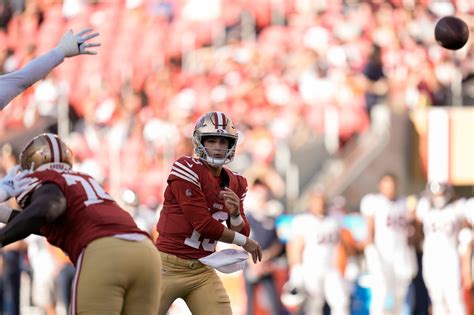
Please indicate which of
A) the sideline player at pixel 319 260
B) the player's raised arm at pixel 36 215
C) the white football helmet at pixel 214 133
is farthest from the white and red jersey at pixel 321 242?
the player's raised arm at pixel 36 215

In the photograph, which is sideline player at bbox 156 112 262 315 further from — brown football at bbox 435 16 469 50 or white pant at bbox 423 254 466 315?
white pant at bbox 423 254 466 315

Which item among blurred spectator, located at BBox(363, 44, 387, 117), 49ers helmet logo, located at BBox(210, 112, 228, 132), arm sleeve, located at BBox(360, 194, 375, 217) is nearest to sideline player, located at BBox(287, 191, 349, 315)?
arm sleeve, located at BBox(360, 194, 375, 217)

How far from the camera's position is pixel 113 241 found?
401 centimetres

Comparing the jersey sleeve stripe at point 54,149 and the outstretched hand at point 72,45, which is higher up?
the outstretched hand at point 72,45

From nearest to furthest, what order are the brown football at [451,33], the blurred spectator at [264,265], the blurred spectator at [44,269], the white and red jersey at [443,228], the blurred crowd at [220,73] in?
the brown football at [451,33] → the blurred spectator at [264,265] → the white and red jersey at [443,228] → the blurred spectator at [44,269] → the blurred crowd at [220,73]

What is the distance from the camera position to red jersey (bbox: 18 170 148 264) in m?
4.03

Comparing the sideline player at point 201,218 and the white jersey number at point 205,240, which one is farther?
the white jersey number at point 205,240

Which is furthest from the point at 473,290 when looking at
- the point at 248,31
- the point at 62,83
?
the point at 62,83

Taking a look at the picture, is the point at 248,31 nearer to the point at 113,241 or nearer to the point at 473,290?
the point at 473,290

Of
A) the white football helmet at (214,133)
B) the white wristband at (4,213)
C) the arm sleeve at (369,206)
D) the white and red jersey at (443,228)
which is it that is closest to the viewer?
the white wristband at (4,213)

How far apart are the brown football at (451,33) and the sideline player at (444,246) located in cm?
255

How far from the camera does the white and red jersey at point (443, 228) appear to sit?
996 cm

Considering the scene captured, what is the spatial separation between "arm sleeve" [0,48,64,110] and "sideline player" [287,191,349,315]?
17.6 feet

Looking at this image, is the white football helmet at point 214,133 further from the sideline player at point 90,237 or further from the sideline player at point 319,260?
the sideline player at point 319,260
